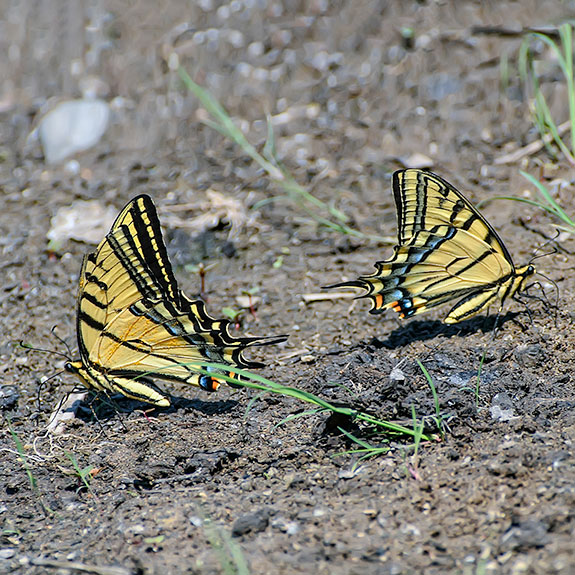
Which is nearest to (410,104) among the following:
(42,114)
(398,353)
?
(398,353)

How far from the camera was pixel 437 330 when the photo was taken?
357cm

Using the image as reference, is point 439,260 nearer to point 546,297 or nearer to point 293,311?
point 546,297

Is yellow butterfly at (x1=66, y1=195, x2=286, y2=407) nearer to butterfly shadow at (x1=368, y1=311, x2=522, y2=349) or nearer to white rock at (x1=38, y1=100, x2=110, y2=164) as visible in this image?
butterfly shadow at (x1=368, y1=311, x2=522, y2=349)

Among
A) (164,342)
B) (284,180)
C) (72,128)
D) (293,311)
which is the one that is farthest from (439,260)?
(72,128)

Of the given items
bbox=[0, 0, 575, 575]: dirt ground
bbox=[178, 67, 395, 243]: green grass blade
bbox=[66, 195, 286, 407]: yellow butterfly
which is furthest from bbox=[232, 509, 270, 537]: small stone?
bbox=[178, 67, 395, 243]: green grass blade

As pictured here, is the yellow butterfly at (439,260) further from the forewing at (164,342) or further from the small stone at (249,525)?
the small stone at (249,525)

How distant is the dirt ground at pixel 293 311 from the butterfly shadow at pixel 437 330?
0.06 feet

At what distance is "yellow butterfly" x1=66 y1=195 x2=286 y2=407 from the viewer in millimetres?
3312

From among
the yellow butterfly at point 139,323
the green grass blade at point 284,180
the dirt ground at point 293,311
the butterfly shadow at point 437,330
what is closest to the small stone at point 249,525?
the dirt ground at point 293,311

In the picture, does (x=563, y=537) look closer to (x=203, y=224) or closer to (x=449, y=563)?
(x=449, y=563)

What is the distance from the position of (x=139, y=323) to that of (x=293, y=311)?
96cm

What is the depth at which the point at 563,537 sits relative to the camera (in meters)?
2.05

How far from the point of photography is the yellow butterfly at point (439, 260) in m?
3.37

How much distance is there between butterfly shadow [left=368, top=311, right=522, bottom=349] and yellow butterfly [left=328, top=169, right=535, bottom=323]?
10 centimetres
